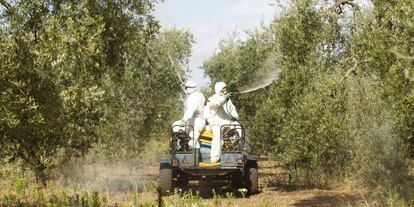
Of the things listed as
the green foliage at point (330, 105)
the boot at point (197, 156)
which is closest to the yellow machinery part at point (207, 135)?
the boot at point (197, 156)

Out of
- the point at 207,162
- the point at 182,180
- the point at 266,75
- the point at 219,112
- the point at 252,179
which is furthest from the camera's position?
the point at 266,75

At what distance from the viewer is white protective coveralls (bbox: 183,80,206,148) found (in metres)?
14.5

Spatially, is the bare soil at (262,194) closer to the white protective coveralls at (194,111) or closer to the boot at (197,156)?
the boot at (197,156)

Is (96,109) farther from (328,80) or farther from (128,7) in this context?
(328,80)

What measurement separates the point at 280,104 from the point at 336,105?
304cm

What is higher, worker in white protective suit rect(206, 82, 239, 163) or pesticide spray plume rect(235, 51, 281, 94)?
pesticide spray plume rect(235, 51, 281, 94)

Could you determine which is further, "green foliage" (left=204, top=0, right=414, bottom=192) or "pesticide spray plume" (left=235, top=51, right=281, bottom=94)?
"pesticide spray plume" (left=235, top=51, right=281, bottom=94)

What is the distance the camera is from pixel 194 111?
47.9 feet

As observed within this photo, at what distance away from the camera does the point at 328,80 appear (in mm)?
14922

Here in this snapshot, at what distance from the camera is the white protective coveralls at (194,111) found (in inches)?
572

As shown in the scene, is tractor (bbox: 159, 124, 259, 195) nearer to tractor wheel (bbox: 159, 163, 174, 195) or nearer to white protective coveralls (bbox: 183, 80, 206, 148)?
tractor wheel (bbox: 159, 163, 174, 195)

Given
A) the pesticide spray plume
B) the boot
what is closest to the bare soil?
the boot

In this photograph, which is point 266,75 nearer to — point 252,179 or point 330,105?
point 330,105

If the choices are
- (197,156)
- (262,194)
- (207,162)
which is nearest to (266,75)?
(262,194)
